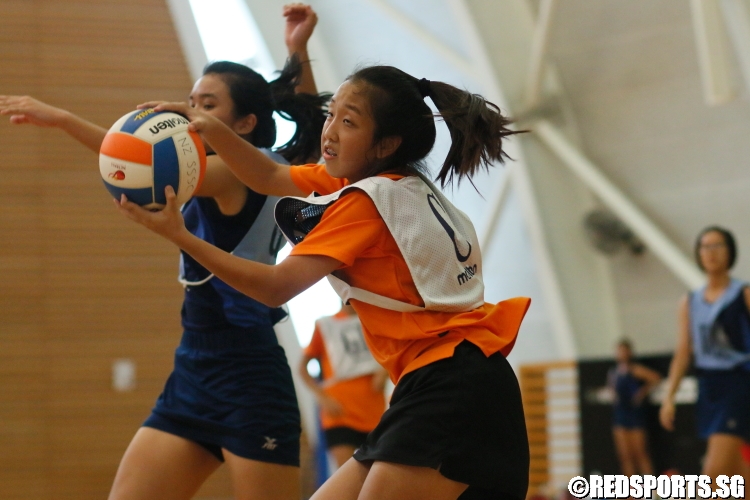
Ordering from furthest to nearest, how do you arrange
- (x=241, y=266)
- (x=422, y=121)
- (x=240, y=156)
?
(x=240, y=156) < (x=422, y=121) < (x=241, y=266)

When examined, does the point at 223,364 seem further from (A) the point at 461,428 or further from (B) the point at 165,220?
(A) the point at 461,428

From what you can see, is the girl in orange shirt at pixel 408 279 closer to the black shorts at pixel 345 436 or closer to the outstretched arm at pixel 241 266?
the outstretched arm at pixel 241 266

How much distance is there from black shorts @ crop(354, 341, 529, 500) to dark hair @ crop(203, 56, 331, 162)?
126 centimetres

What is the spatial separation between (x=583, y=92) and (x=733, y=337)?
231 inches

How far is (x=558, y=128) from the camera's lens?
11.1 metres

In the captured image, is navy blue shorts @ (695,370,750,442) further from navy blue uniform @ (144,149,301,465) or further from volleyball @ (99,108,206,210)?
volleyball @ (99,108,206,210)

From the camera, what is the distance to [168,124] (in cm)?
260

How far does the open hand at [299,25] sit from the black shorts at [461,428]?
166 cm

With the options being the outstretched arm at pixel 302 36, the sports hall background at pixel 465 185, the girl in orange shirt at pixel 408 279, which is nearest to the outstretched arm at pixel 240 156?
the girl in orange shirt at pixel 408 279

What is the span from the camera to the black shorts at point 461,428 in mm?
2254

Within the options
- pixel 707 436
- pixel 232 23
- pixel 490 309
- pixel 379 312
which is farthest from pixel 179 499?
pixel 232 23

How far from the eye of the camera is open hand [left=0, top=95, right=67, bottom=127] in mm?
2916

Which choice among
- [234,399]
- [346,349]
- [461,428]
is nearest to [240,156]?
A: [234,399]

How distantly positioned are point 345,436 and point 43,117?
395 cm
